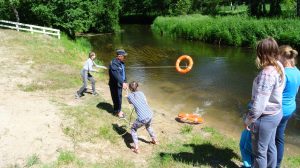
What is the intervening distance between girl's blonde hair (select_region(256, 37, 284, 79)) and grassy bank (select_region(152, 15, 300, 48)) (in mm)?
21349

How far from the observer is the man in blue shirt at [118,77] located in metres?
10.9

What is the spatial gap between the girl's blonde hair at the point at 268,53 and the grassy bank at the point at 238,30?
2135 centimetres

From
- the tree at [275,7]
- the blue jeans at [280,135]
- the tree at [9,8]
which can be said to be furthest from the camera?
the tree at [275,7]

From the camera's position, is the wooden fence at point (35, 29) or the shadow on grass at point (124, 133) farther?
the wooden fence at point (35, 29)

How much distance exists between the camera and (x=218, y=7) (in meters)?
67.7

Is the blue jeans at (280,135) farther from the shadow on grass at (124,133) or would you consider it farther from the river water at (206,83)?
the shadow on grass at (124,133)

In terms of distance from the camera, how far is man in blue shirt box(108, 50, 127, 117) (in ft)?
35.7

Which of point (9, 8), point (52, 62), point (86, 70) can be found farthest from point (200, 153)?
point (9, 8)

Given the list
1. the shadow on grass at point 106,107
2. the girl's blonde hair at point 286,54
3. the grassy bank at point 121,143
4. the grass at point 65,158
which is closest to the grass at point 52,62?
the grassy bank at point 121,143

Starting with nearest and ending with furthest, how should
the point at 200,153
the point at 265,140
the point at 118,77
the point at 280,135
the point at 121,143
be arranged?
the point at 265,140, the point at 280,135, the point at 200,153, the point at 121,143, the point at 118,77

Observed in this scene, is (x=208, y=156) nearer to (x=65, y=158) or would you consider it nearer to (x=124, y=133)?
(x=124, y=133)

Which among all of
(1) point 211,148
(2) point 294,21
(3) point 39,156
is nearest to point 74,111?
(3) point 39,156

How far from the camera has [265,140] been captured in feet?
21.3

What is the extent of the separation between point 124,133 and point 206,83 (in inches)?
373
